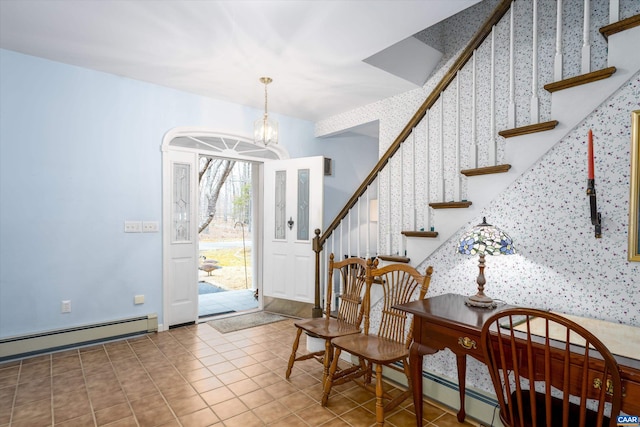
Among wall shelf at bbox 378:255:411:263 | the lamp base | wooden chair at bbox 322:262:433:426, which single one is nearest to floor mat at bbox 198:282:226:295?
wooden chair at bbox 322:262:433:426

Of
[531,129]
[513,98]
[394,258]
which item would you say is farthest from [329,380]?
[513,98]

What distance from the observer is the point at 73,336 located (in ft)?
10.5

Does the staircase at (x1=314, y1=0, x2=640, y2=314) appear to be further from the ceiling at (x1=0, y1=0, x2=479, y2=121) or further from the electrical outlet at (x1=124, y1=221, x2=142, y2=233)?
the electrical outlet at (x1=124, y1=221, x2=142, y2=233)

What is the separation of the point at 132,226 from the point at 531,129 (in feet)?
12.0

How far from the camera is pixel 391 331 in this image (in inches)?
93.3

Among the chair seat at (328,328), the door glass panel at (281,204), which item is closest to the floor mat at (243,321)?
the door glass panel at (281,204)

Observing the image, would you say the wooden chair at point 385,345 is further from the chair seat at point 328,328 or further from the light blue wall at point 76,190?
the light blue wall at point 76,190

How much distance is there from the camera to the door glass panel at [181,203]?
3898mm

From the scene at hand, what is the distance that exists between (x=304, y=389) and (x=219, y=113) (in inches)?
129

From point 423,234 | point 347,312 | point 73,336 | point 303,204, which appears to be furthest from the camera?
point 303,204

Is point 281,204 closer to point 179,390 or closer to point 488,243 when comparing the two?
point 179,390

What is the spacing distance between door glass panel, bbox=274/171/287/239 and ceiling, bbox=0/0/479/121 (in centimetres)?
119

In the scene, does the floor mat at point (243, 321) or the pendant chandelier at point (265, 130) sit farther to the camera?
the floor mat at point (243, 321)

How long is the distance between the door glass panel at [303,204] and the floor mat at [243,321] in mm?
1095
